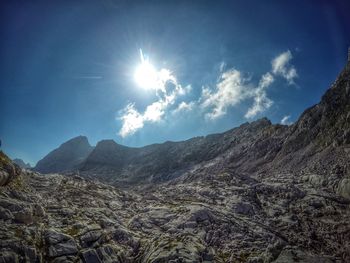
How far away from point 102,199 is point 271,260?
1769 inches

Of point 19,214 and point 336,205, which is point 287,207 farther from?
point 19,214

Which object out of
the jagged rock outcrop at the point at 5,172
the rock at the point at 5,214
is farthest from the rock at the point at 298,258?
the jagged rock outcrop at the point at 5,172

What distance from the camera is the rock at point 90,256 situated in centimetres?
3425

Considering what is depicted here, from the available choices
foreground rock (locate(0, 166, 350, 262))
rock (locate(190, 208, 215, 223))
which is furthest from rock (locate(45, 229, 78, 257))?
rock (locate(190, 208, 215, 223))

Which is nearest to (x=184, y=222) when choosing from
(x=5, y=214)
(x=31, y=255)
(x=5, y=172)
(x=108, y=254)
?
(x=108, y=254)

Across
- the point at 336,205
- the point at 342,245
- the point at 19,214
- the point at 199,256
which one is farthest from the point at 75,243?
the point at 336,205

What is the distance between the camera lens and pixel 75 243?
119ft

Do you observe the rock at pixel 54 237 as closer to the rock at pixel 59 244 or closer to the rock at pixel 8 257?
the rock at pixel 59 244

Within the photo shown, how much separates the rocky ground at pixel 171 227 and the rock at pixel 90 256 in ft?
0.45

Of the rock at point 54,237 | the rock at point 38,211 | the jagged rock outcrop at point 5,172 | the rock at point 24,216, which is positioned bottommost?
the rock at point 54,237

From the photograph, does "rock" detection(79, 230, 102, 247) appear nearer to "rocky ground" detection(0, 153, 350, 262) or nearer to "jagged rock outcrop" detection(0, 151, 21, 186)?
"rocky ground" detection(0, 153, 350, 262)

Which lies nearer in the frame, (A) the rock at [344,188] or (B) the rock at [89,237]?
(B) the rock at [89,237]

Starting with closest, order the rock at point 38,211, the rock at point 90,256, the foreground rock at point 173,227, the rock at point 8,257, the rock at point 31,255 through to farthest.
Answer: the rock at point 8,257, the rock at point 31,255, the rock at point 90,256, the foreground rock at point 173,227, the rock at point 38,211

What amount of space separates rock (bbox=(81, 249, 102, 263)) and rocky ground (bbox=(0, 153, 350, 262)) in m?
0.14
